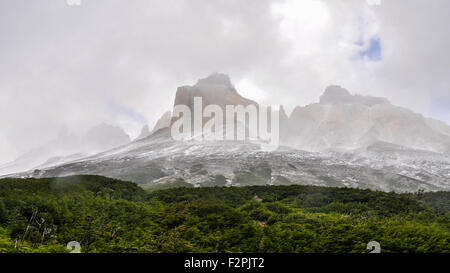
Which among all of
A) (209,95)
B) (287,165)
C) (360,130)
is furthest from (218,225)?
(209,95)

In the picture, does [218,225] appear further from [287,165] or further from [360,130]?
[360,130]

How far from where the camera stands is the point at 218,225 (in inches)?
500

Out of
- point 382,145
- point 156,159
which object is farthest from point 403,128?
point 156,159

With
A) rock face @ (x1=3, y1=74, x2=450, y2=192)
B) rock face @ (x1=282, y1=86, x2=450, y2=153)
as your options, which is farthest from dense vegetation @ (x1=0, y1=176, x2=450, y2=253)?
rock face @ (x1=282, y1=86, x2=450, y2=153)

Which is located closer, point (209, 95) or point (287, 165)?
point (287, 165)

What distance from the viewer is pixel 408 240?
9.84 meters

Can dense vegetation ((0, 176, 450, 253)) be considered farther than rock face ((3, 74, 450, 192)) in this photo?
No

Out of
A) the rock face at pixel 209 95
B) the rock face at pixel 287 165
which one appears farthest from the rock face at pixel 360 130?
→ the rock face at pixel 209 95

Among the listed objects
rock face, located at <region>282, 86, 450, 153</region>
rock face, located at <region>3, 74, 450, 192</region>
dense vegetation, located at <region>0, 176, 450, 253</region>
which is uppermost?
rock face, located at <region>282, 86, 450, 153</region>

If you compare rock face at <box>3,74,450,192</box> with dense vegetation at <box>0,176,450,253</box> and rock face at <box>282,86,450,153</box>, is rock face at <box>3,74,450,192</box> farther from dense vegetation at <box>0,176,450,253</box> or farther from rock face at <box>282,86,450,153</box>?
dense vegetation at <box>0,176,450,253</box>

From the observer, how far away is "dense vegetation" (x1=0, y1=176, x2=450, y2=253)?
9.96 meters

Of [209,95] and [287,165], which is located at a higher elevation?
[209,95]

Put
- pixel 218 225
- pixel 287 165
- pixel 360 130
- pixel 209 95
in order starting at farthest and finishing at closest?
pixel 209 95, pixel 360 130, pixel 287 165, pixel 218 225
